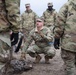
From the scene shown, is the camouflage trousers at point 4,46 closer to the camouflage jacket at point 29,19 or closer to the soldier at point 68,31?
the soldier at point 68,31

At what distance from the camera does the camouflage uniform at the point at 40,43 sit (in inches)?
333

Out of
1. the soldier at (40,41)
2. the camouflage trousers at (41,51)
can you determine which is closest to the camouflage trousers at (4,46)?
the soldier at (40,41)

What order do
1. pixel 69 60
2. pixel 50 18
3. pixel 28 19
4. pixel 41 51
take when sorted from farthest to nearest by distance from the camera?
1. pixel 50 18
2. pixel 28 19
3. pixel 41 51
4. pixel 69 60

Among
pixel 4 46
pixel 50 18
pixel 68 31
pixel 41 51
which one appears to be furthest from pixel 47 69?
pixel 50 18

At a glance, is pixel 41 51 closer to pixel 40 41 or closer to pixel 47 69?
pixel 40 41

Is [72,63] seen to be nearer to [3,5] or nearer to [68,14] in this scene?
[68,14]

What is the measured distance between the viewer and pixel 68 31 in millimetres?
5664

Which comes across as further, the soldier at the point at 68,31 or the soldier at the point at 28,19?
the soldier at the point at 28,19

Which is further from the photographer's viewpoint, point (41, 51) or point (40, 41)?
point (41, 51)

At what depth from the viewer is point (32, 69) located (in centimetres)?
793

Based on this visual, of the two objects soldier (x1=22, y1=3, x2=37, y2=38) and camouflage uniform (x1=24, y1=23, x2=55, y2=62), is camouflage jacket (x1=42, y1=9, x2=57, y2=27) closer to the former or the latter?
soldier (x1=22, y1=3, x2=37, y2=38)

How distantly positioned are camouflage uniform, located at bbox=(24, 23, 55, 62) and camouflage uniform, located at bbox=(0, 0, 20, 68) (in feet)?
9.97

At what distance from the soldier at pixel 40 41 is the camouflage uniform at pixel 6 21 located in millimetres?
2883

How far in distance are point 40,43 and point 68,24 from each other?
10.1ft
